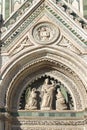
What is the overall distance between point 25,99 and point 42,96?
45 cm

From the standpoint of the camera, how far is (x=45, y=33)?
1049 cm

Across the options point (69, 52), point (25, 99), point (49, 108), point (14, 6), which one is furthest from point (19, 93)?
point (14, 6)

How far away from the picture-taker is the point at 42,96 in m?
10.6

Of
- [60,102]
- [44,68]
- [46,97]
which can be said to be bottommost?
[60,102]

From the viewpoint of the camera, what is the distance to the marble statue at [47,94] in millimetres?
10406

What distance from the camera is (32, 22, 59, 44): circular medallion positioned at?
10391mm

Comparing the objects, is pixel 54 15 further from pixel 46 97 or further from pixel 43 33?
pixel 46 97

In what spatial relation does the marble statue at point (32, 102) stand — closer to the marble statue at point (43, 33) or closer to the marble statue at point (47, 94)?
the marble statue at point (47, 94)

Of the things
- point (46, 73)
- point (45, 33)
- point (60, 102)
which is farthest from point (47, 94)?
point (45, 33)

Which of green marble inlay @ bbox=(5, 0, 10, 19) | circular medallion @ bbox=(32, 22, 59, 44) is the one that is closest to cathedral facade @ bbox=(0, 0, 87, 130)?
circular medallion @ bbox=(32, 22, 59, 44)

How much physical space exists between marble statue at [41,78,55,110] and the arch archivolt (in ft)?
0.86

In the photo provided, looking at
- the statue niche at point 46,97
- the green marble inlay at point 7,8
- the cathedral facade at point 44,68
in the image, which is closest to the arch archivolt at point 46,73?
the cathedral facade at point 44,68

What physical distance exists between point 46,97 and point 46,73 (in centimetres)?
64

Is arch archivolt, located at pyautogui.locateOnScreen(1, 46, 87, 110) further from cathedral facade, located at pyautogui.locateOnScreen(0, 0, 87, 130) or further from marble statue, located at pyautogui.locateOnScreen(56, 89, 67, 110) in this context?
marble statue, located at pyautogui.locateOnScreen(56, 89, 67, 110)
